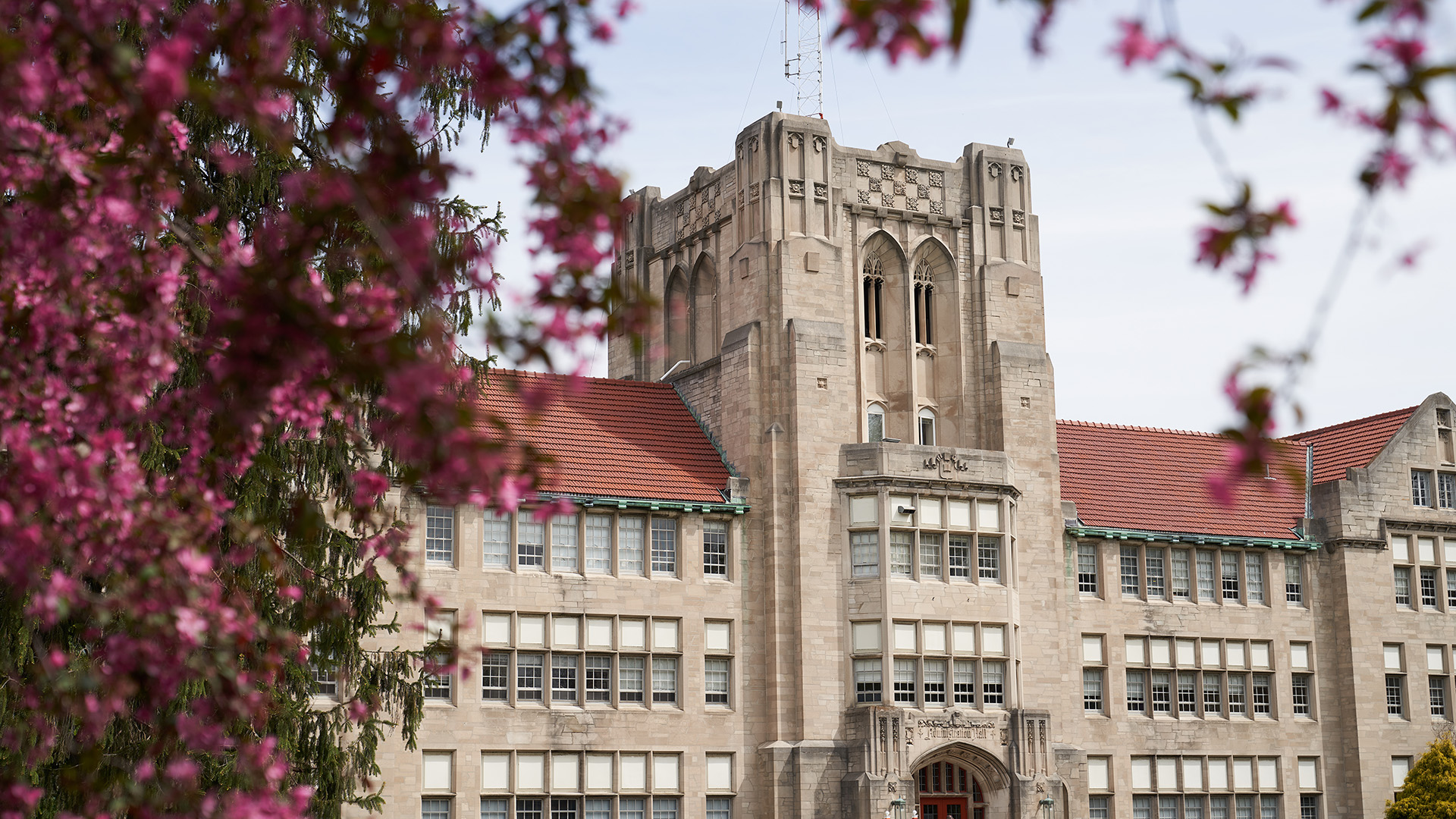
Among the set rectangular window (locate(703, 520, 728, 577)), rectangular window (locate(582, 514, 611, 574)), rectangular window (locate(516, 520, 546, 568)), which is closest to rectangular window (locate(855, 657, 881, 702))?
rectangular window (locate(703, 520, 728, 577))

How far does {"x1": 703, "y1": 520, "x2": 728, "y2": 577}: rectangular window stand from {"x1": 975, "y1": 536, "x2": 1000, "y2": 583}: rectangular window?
619cm

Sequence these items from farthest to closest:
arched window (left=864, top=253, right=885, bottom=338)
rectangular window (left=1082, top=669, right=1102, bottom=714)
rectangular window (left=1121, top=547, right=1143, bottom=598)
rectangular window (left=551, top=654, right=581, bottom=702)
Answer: rectangular window (left=1121, top=547, right=1143, bottom=598) → rectangular window (left=1082, top=669, right=1102, bottom=714) → arched window (left=864, top=253, right=885, bottom=338) → rectangular window (left=551, top=654, right=581, bottom=702)

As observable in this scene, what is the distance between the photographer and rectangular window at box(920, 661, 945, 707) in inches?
1539

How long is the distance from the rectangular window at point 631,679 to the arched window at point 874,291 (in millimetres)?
10528

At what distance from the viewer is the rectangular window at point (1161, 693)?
44.0 m

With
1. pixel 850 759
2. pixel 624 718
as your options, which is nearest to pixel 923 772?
pixel 850 759

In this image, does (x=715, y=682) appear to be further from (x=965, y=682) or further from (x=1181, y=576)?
(x=1181, y=576)

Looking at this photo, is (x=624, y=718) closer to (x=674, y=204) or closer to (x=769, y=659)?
(x=769, y=659)

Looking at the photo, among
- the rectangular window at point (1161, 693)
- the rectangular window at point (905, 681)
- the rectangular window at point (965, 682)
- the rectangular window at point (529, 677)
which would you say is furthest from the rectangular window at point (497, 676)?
the rectangular window at point (1161, 693)

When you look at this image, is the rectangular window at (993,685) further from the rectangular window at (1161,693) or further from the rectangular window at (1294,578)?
the rectangular window at (1294,578)

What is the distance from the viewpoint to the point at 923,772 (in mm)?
40688

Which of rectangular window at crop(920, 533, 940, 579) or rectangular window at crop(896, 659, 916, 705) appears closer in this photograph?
rectangular window at crop(896, 659, 916, 705)

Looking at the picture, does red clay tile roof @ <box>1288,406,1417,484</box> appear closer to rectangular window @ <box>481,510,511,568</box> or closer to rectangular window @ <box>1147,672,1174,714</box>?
rectangular window @ <box>1147,672,1174,714</box>

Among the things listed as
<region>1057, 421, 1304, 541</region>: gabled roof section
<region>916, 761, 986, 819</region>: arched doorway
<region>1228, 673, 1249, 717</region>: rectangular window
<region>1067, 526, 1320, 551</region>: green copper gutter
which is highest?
<region>1057, 421, 1304, 541</region>: gabled roof section
